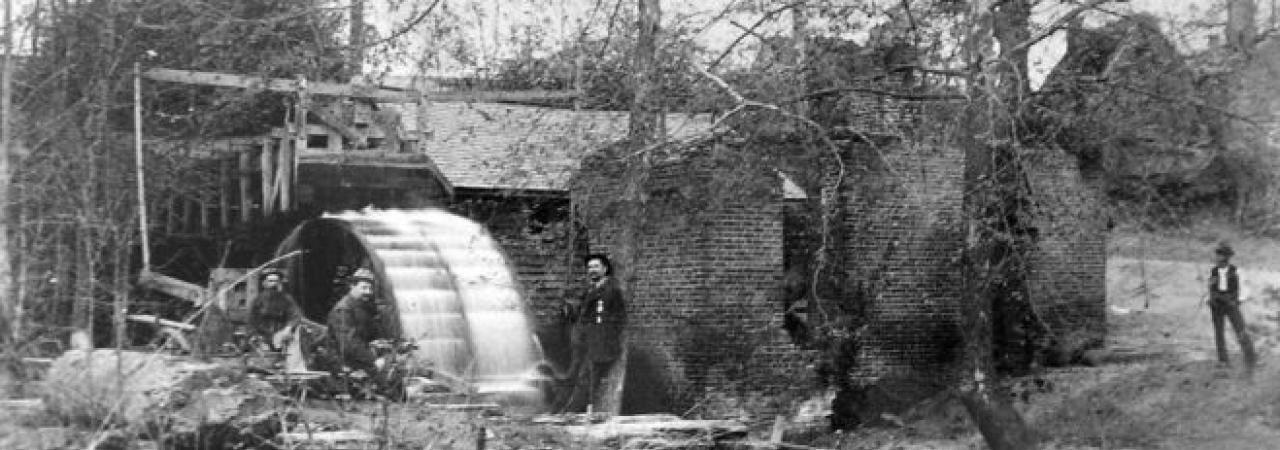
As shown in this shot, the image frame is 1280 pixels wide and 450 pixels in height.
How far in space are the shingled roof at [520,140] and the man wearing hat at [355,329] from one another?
1735 millimetres

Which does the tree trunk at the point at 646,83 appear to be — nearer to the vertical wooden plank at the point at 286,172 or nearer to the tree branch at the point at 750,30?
the tree branch at the point at 750,30

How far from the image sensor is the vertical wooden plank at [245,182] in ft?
57.5

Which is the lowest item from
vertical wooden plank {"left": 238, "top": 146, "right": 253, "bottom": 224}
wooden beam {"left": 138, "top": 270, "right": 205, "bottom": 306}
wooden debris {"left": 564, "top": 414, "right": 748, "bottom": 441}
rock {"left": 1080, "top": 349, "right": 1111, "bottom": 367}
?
rock {"left": 1080, "top": 349, "right": 1111, "bottom": 367}

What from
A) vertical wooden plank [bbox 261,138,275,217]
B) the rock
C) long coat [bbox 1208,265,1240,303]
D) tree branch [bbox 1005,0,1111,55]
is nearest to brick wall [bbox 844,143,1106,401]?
the rock

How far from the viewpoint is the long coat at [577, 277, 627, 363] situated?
544 inches

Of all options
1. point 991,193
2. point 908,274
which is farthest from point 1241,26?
point 908,274

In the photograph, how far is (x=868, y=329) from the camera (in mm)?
16359

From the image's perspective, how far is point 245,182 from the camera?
17.6 metres

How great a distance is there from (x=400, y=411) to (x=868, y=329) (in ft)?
29.8

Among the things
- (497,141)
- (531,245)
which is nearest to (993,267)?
(531,245)

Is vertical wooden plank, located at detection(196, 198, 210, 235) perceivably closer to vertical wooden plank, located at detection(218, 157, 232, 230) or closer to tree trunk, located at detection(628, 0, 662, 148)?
vertical wooden plank, located at detection(218, 157, 232, 230)

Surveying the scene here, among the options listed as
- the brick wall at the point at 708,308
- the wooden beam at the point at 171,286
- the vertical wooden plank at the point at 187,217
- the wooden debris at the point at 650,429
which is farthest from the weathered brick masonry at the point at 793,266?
the vertical wooden plank at the point at 187,217

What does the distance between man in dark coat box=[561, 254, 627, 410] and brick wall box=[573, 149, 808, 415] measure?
0.47 meters

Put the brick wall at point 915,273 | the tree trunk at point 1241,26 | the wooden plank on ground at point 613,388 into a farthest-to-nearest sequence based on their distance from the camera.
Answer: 1. the brick wall at point 915,273
2. the wooden plank on ground at point 613,388
3. the tree trunk at point 1241,26
